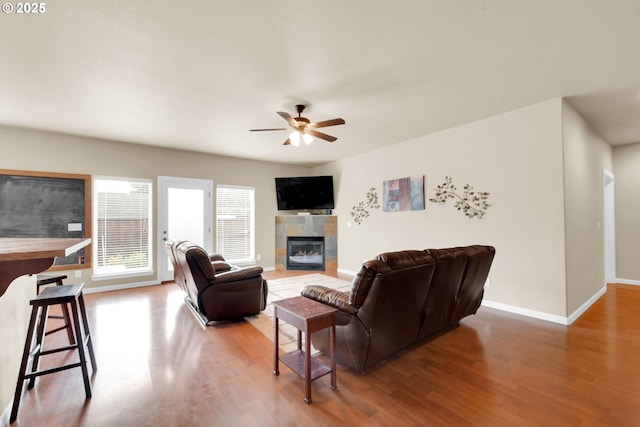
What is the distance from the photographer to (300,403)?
6.31 feet

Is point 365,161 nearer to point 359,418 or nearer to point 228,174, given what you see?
point 228,174

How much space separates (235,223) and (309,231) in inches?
67.1

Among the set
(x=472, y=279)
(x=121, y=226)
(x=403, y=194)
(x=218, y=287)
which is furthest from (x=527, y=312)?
(x=121, y=226)

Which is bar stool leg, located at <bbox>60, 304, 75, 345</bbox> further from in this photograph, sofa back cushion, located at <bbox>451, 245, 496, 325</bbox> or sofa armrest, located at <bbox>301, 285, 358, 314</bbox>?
sofa back cushion, located at <bbox>451, 245, 496, 325</bbox>

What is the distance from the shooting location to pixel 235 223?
638 cm

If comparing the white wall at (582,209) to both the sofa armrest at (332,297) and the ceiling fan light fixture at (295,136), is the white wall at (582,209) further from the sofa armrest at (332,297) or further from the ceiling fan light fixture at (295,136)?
the ceiling fan light fixture at (295,136)

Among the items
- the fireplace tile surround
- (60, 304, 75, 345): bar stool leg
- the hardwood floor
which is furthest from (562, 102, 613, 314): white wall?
(60, 304, 75, 345): bar stool leg

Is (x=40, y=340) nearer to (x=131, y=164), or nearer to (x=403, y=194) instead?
(x=131, y=164)

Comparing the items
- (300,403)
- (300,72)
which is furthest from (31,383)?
(300,72)

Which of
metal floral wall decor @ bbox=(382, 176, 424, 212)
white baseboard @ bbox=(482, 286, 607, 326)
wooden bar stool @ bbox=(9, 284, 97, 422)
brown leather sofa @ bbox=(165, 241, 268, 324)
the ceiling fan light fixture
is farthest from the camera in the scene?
metal floral wall decor @ bbox=(382, 176, 424, 212)

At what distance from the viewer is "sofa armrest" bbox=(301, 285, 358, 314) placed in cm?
218

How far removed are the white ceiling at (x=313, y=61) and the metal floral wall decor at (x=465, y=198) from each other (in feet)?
3.26

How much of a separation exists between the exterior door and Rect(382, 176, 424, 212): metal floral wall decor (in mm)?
3614

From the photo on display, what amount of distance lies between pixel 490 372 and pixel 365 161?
14.5 ft
